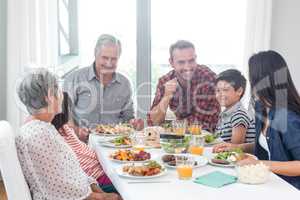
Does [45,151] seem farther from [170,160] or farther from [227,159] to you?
[227,159]

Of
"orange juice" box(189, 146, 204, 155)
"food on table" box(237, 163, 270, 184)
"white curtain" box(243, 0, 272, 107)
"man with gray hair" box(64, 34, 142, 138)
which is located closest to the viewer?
"food on table" box(237, 163, 270, 184)

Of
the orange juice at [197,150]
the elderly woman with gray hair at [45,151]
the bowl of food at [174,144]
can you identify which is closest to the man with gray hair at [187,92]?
the bowl of food at [174,144]

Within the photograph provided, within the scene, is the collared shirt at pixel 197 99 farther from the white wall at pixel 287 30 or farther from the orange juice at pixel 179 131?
the white wall at pixel 287 30

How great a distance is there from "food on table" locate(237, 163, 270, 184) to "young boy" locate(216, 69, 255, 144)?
0.73 m

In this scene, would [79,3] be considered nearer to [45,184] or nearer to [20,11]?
[20,11]

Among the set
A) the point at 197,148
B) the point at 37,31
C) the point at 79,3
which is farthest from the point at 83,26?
the point at 197,148

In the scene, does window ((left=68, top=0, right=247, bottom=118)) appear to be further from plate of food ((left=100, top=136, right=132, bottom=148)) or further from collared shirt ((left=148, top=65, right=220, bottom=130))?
plate of food ((left=100, top=136, right=132, bottom=148))

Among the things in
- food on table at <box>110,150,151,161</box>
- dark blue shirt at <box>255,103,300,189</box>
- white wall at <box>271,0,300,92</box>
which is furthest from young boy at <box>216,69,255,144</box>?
white wall at <box>271,0,300,92</box>

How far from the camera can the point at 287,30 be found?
4.00 metres

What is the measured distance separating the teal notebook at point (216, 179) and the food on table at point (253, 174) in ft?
0.14

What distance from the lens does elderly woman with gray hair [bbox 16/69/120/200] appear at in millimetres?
1762

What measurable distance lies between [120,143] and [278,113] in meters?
0.84

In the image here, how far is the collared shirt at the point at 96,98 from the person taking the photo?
10.4 ft

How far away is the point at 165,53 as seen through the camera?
4.04 meters
